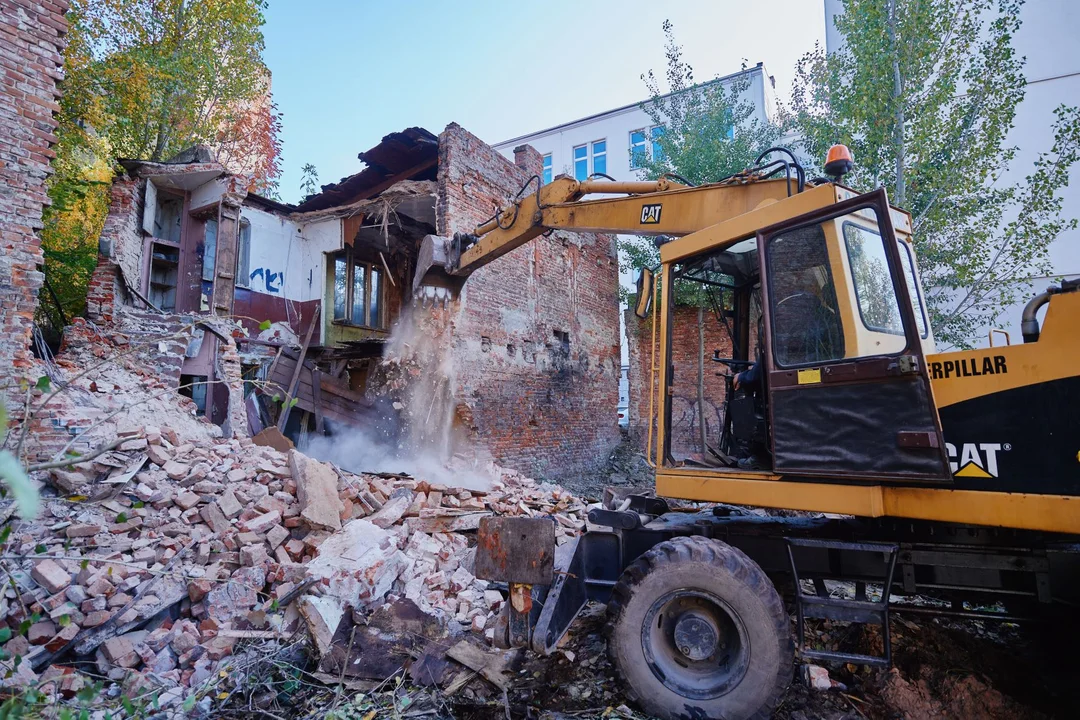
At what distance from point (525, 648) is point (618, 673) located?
2.87 ft

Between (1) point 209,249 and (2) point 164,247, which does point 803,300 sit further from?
(2) point 164,247

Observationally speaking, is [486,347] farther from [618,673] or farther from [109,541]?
[618,673]

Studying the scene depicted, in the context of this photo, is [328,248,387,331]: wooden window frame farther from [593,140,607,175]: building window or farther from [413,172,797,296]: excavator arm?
[593,140,607,175]: building window

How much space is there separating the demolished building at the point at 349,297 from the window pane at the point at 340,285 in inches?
1.3

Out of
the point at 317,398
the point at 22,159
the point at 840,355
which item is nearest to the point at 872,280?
the point at 840,355

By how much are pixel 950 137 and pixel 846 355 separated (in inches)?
371

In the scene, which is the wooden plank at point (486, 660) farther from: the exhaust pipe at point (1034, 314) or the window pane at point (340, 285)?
the window pane at point (340, 285)

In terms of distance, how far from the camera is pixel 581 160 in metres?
26.4

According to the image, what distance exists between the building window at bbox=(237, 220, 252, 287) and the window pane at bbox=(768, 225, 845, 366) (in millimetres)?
11171

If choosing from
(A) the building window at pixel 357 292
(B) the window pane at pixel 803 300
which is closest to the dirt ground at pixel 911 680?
(B) the window pane at pixel 803 300

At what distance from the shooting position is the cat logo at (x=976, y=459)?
2859 mm

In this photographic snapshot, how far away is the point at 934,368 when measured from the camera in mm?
3109

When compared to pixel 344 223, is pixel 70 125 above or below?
above

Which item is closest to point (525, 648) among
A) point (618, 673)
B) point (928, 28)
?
point (618, 673)
